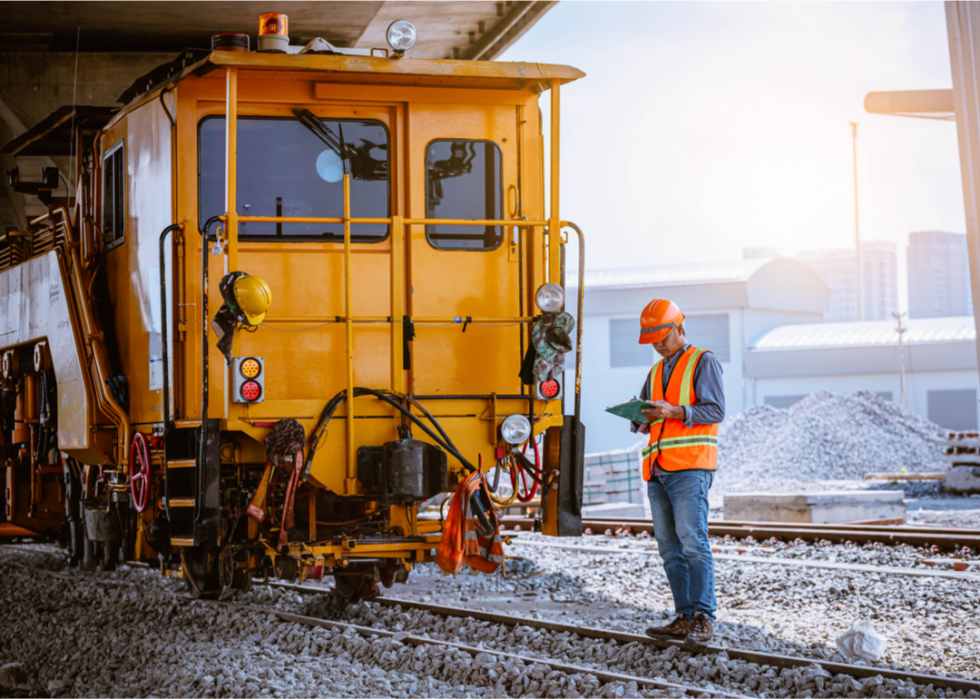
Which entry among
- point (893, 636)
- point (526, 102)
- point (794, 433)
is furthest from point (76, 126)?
point (794, 433)

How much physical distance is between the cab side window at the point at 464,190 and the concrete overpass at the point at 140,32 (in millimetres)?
7113

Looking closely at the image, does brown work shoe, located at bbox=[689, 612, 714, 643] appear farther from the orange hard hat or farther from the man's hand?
the orange hard hat

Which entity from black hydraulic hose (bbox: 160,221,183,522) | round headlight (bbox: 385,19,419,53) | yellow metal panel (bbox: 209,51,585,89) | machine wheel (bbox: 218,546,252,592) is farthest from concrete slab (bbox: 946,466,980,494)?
black hydraulic hose (bbox: 160,221,183,522)

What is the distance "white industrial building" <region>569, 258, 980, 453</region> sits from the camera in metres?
32.6

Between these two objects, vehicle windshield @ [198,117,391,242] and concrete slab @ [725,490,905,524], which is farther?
concrete slab @ [725,490,905,524]

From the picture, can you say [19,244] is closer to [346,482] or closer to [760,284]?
[346,482]

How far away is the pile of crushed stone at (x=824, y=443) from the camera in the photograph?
74.1ft

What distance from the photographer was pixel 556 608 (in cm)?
728


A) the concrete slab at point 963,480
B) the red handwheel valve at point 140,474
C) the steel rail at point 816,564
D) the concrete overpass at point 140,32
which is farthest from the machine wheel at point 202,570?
the concrete slab at point 963,480

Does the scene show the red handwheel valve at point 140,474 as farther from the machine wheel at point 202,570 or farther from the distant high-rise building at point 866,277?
the distant high-rise building at point 866,277

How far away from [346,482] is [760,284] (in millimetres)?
31531

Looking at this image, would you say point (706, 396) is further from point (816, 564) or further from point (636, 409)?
point (816, 564)

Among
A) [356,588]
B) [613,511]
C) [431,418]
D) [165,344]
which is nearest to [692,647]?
[431,418]

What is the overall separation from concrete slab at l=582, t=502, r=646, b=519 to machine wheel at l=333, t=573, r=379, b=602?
5.92 meters
